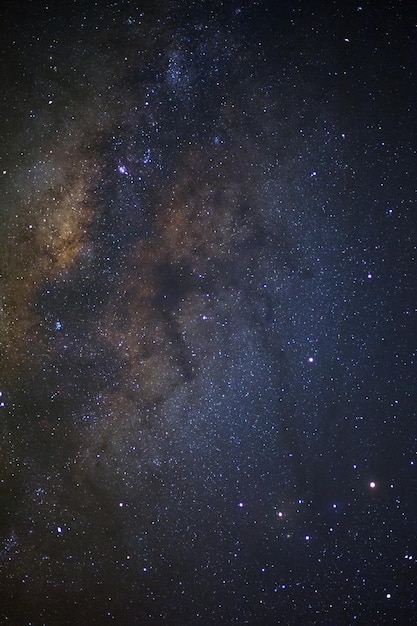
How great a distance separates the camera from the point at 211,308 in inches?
96.8

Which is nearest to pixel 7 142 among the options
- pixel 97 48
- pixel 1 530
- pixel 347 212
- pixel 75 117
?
pixel 75 117

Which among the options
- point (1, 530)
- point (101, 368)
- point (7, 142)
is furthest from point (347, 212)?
point (1, 530)

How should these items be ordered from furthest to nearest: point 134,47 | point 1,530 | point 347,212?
point 1,530, point 347,212, point 134,47

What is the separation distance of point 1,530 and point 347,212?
9.96 feet

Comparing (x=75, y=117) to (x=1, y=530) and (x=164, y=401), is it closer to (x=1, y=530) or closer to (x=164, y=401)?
(x=164, y=401)

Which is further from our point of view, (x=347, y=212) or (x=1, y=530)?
(x=1, y=530)

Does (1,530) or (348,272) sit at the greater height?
(348,272)

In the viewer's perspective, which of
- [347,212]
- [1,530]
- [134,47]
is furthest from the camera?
[1,530]

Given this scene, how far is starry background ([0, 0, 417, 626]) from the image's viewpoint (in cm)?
232

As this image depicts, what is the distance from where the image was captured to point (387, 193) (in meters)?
2.44

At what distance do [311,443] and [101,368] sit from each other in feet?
4.58

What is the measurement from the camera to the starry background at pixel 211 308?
232 centimetres

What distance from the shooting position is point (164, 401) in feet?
8.31

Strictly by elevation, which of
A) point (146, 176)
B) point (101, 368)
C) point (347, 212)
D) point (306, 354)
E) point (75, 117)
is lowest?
point (306, 354)
